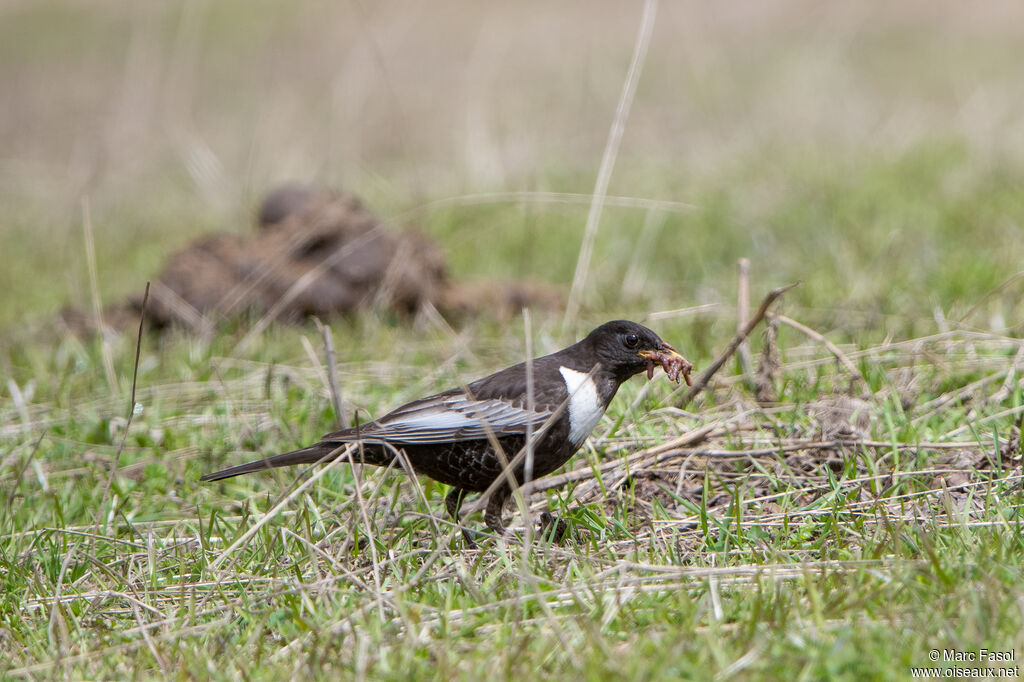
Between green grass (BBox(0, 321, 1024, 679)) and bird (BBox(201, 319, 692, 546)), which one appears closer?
green grass (BBox(0, 321, 1024, 679))

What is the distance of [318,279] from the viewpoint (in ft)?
20.2

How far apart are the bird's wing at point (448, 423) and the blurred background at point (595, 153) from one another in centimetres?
108

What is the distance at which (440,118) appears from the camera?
1210 cm

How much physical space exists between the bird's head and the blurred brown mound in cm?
262

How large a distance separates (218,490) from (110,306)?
9.74ft

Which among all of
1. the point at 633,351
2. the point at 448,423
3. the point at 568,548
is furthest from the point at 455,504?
the point at 633,351

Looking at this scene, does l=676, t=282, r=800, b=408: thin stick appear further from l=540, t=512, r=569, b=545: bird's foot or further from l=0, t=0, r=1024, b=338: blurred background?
l=540, t=512, r=569, b=545: bird's foot

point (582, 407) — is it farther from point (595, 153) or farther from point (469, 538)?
point (595, 153)

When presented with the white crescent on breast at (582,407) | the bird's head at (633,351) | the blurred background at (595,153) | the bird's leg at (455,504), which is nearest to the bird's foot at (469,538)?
the bird's leg at (455,504)

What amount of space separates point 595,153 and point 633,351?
716cm

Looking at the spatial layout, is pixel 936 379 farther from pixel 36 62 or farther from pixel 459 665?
pixel 36 62

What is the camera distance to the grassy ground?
2533 millimetres

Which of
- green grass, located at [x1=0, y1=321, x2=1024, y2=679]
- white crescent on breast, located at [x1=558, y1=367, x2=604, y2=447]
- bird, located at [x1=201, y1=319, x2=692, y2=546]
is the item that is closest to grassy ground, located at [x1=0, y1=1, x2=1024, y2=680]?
green grass, located at [x1=0, y1=321, x2=1024, y2=679]

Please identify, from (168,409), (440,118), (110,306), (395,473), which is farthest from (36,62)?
(395,473)
